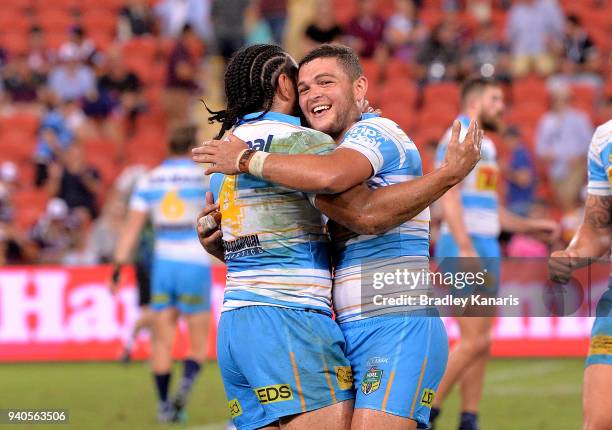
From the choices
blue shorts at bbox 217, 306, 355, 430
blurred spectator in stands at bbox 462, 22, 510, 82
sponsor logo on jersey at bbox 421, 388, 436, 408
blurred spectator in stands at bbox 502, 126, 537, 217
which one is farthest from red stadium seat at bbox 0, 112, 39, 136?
sponsor logo on jersey at bbox 421, 388, 436, 408

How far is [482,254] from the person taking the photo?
8.71 m

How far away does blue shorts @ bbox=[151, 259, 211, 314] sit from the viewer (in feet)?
34.2

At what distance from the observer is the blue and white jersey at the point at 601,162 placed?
18.4ft

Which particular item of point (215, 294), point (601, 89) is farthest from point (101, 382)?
point (601, 89)

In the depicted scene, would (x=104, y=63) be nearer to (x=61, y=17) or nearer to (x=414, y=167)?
→ (x=61, y=17)

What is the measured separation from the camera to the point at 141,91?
1945cm

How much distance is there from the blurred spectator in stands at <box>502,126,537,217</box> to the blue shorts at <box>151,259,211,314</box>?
22.5ft

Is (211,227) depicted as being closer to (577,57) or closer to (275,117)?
(275,117)

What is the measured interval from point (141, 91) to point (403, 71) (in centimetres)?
449

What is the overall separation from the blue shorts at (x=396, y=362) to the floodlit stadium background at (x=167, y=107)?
806 cm

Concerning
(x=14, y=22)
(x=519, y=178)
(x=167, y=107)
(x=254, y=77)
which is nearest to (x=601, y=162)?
(x=254, y=77)

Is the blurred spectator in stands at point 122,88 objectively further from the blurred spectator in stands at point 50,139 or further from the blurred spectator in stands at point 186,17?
the blurred spectator in stands at point 186,17

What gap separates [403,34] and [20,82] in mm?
6690

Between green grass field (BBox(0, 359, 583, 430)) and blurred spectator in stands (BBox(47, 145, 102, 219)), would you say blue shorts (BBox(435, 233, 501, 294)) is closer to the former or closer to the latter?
green grass field (BBox(0, 359, 583, 430))
